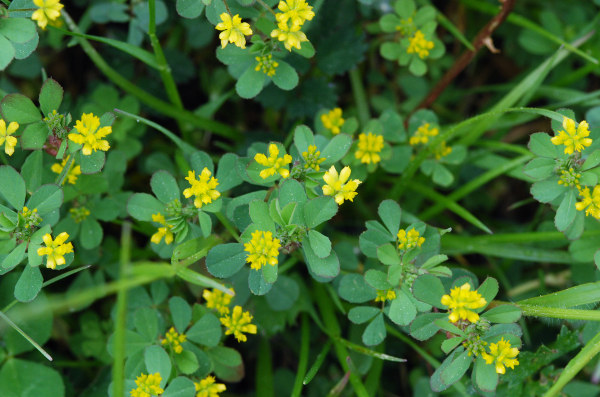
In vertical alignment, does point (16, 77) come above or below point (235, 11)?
below

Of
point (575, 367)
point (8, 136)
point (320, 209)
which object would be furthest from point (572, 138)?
point (8, 136)

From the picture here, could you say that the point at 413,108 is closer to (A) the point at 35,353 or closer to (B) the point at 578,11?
(B) the point at 578,11

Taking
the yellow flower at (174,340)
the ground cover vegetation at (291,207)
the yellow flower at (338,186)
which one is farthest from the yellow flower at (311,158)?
the yellow flower at (174,340)

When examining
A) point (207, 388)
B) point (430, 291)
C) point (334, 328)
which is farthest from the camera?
point (334, 328)

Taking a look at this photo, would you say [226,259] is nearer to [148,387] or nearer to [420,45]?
[148,387]

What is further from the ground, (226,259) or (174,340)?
(226,259)

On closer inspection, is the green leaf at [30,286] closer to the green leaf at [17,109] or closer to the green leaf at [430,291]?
the green leaf at [17,109]

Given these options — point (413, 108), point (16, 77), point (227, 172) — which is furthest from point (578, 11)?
point (16, 77)
